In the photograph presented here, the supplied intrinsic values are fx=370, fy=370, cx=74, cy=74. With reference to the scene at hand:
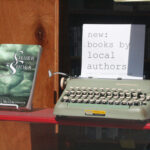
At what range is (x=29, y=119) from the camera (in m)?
1.42

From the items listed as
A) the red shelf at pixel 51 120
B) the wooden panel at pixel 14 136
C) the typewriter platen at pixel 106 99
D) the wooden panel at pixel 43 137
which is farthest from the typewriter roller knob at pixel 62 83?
the wooden panel at pixel 14 136

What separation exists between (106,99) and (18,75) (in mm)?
400

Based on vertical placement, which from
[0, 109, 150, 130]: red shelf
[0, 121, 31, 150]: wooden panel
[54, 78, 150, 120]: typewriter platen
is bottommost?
[0, 121, 31, 150]: wooden panel

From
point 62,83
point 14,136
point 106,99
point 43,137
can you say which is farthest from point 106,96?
point 14,136

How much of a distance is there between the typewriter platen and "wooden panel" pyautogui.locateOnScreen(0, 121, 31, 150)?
17.8 inches

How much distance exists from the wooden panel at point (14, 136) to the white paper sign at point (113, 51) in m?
0.48

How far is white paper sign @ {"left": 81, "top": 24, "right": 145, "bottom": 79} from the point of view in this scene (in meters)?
1.60

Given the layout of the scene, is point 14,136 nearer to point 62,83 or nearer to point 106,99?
point 62,83

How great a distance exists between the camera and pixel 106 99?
140cm

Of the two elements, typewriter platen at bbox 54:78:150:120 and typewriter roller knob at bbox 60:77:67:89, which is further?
A: typewriter roller knob at bbox 60:77:67:89

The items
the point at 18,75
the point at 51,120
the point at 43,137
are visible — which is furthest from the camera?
the point at 43,137

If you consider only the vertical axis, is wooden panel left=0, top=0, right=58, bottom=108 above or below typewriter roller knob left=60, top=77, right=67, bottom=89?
above

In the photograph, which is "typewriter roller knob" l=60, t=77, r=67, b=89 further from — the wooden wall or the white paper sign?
the wooden wall

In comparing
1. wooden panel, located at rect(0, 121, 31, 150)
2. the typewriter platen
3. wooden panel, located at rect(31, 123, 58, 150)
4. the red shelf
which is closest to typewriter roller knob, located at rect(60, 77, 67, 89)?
the typewriter platen
